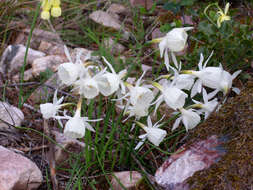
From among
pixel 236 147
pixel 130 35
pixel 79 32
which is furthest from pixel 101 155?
pixel 79 32

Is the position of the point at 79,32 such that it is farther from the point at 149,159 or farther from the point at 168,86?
the point at 168,86

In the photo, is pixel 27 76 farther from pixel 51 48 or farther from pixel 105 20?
pixel 105 20

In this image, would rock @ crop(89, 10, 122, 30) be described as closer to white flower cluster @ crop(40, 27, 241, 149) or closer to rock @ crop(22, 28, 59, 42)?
rock @ crop(22, 28, 59, 42)

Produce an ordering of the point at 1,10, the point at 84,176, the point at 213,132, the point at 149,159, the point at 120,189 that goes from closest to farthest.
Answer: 1. the point at 213,132
2. the point at 120,189
3. the point at 84,176
4. the point at 149,159
5. the point at 1,10

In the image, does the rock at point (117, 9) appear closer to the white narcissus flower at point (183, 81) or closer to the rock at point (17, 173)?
the rock at point (17, 173)

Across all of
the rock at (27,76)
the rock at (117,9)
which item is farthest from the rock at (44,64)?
the rock at (117,9)

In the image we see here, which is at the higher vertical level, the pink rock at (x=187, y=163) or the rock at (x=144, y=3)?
the rock at (x=144, y=3)
